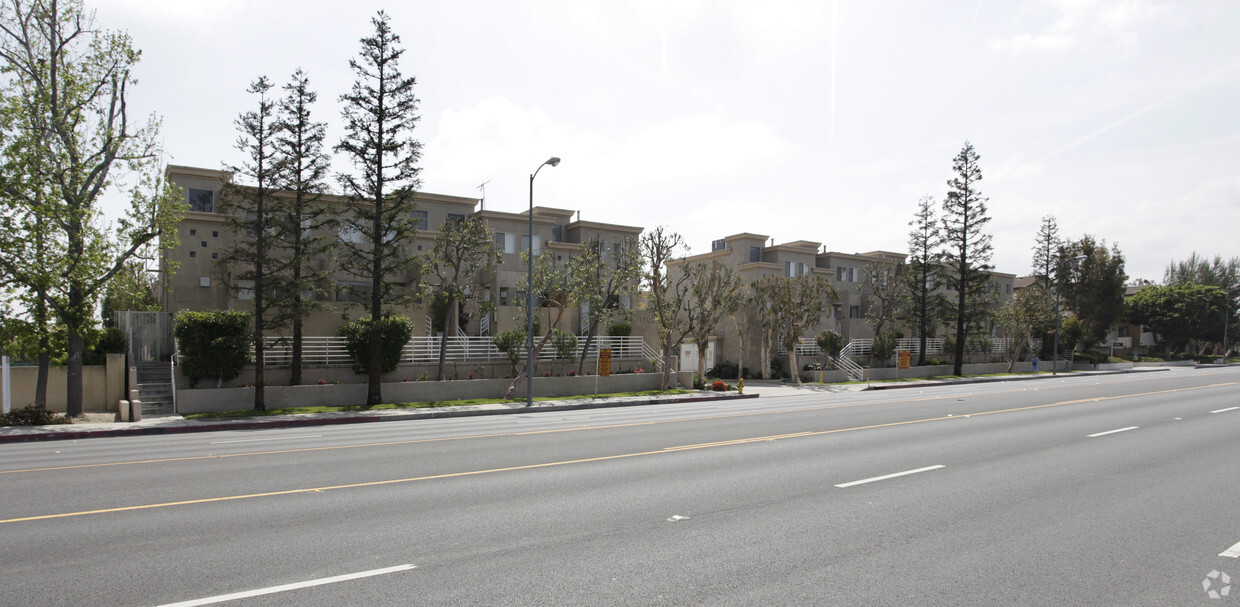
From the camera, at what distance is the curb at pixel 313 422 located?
17.9m

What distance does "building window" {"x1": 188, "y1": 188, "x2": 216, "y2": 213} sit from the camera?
117 feet

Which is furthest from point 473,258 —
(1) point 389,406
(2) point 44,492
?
(2) point 44,492

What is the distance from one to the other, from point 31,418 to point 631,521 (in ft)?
68.1

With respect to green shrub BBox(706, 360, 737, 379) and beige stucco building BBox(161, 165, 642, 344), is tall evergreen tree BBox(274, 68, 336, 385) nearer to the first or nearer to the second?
beige stucco building BBox(161, 165, 642, 344)

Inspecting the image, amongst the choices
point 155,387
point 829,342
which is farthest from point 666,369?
point 155,387

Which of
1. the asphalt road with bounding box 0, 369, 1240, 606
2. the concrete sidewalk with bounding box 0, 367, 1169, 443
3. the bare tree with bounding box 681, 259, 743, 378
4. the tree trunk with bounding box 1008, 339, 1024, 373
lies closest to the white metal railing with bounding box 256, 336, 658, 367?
the bare tree with bounding box 681, 259, 743, 378

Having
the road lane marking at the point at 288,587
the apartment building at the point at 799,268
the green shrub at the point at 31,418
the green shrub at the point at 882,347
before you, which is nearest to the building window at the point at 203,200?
the green shrub at the point at 31,418

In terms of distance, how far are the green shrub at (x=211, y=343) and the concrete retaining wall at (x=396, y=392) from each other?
66.7 inches

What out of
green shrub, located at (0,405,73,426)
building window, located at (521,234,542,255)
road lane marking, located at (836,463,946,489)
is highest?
building window, located at (521,234,542,255)

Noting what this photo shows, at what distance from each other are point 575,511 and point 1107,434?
13924 millimetres

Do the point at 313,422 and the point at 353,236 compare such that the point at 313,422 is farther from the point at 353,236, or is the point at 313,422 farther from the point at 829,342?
the point at 829,342

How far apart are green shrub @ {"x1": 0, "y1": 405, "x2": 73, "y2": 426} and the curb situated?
7.83 ft

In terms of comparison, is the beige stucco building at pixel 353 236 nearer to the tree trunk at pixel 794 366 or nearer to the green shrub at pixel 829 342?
the tree trunk at pixel 794 366

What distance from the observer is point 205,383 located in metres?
25.0
